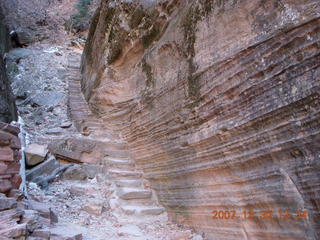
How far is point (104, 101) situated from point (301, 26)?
14.9 ft

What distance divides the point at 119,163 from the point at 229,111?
2.94 meters

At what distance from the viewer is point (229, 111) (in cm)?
348

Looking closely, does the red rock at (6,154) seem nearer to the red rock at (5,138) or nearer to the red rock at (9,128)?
the red rock at (5,138)

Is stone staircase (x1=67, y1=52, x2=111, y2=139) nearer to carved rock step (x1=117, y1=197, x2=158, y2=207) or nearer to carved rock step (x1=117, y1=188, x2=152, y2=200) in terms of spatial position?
carved rock step (x1=117, y1=188, x2=152, y2=200)

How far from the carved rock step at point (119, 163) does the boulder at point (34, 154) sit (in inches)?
44.2

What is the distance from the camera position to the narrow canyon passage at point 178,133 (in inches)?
111

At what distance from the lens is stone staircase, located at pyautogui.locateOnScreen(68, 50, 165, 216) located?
5.01 meters

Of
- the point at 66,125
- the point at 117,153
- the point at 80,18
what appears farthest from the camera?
the point at 80,18

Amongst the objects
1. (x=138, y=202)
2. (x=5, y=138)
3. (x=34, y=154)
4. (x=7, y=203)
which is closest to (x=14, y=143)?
(x=5, y=138)

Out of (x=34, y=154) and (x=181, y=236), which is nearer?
(x=181, y=236)

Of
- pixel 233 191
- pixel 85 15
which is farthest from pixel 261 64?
pixel 85 15

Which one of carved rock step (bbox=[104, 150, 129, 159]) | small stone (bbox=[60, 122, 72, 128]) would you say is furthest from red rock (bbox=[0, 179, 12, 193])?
small stone (bbox=[60, 122, 72, 128])

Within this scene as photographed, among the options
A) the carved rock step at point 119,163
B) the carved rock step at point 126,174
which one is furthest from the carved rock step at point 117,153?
the carved rock step at point 126,174
